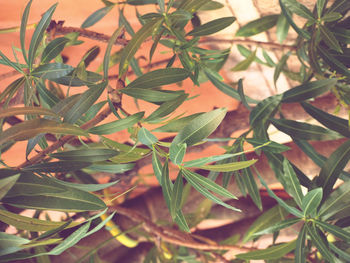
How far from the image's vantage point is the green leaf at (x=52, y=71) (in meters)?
0.66

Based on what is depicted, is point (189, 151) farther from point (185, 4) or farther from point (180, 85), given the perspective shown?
point (185, 4)

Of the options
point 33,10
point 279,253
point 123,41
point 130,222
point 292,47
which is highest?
point 33,10

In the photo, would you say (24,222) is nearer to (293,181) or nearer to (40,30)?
→ (40,30)

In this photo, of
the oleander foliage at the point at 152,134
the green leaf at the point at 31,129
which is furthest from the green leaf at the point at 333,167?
the green leaf at the point at 31,129

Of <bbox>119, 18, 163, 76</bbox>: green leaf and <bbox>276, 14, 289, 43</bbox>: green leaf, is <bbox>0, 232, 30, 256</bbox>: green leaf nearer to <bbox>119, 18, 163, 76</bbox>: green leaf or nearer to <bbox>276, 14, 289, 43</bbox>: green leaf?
<bbox>119, 18, 163, 76</bbox>: green leaf

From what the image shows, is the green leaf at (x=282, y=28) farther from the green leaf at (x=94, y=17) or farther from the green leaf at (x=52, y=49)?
the green leaf at (x=52, y=49)

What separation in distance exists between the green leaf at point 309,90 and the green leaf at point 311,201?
6.9 inches

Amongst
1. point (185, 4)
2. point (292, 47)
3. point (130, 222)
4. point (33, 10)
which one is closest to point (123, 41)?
point (185, 4)

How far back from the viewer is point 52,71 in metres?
0.66

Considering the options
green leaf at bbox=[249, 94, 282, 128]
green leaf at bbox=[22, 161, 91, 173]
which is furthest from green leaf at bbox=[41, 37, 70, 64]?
green leaf at bbox=[249, 94, 282, 128]

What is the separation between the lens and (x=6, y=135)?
19.4 inches

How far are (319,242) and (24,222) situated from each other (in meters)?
0.46

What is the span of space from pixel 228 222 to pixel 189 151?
355 mm

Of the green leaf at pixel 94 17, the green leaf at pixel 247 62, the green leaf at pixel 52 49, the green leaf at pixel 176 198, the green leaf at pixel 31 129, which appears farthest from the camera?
the green leaf at pixel 247 62
